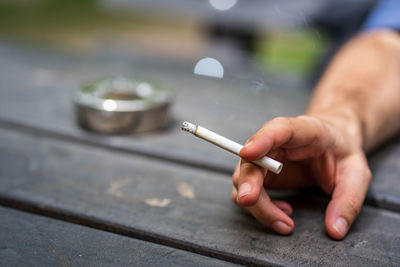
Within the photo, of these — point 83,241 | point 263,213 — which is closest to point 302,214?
point 263,213

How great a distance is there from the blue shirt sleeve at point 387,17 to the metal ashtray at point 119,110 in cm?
53

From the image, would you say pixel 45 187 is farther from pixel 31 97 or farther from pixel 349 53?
pixel 349 53

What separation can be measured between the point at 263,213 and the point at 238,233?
4 centimetres

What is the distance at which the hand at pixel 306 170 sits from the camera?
1.47 feet

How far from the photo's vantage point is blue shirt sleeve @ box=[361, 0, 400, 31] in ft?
2.94

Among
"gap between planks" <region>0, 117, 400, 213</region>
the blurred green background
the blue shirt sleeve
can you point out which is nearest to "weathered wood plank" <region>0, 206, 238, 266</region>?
"gap between planks" <region>0, 117, 400, 213</region>

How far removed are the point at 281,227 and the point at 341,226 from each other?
0.25 ft

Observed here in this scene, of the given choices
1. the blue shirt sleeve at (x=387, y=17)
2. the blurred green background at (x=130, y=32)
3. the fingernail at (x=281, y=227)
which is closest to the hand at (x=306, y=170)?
the fingernail at (x=281, y=227)

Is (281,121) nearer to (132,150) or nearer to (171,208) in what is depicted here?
(171,208)

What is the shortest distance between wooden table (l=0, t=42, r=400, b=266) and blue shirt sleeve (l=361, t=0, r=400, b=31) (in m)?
0.28

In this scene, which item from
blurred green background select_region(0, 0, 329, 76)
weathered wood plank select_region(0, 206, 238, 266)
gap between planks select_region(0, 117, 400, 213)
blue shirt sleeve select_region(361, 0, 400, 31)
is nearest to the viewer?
weathered wood plank select_region(0, 206, 238, 266)

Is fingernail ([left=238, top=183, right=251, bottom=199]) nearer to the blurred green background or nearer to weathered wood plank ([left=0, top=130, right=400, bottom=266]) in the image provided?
weathered wood plank ([left=0, top=130, right=400, bottom=266])

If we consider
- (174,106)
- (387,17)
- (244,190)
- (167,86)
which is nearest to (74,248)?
(244,190)

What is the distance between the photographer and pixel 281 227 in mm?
470
